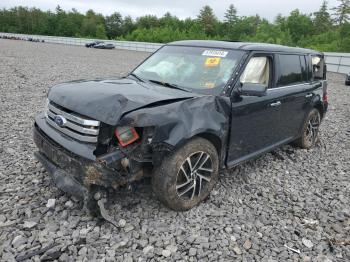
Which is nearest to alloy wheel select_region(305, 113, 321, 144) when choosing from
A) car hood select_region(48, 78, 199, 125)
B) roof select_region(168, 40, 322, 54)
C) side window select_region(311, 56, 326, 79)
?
side window select_region(311, 56, 326, 79)

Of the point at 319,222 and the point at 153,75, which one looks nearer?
the point at 319,222

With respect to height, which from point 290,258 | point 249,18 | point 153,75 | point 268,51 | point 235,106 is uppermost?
point 249,18

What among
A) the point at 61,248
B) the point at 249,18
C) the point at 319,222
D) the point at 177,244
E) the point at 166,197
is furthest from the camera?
the point at 249,18

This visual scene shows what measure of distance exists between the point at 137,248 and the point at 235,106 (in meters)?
1.95

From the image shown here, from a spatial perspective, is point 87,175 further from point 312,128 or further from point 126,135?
point 312,128

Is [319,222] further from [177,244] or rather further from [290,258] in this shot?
[177,244]

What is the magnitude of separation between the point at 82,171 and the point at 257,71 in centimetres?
270

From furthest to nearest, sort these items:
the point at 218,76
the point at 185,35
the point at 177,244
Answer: the point at 185,35 → the point at 218,76 → the point at 177,244

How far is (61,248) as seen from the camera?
9.65 ft

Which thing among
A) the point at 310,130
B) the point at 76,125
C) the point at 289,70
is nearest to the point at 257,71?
the point at 289,70

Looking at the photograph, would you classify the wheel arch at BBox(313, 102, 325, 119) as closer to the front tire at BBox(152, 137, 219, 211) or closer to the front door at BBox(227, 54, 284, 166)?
the front door at BBox(227, 54, 284, 166)

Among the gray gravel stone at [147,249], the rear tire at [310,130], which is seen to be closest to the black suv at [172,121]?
the gray gravel stone at [147,249]

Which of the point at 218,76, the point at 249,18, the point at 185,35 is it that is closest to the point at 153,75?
the point at 218,76

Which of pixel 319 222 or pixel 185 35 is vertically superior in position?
pixel 185 35
